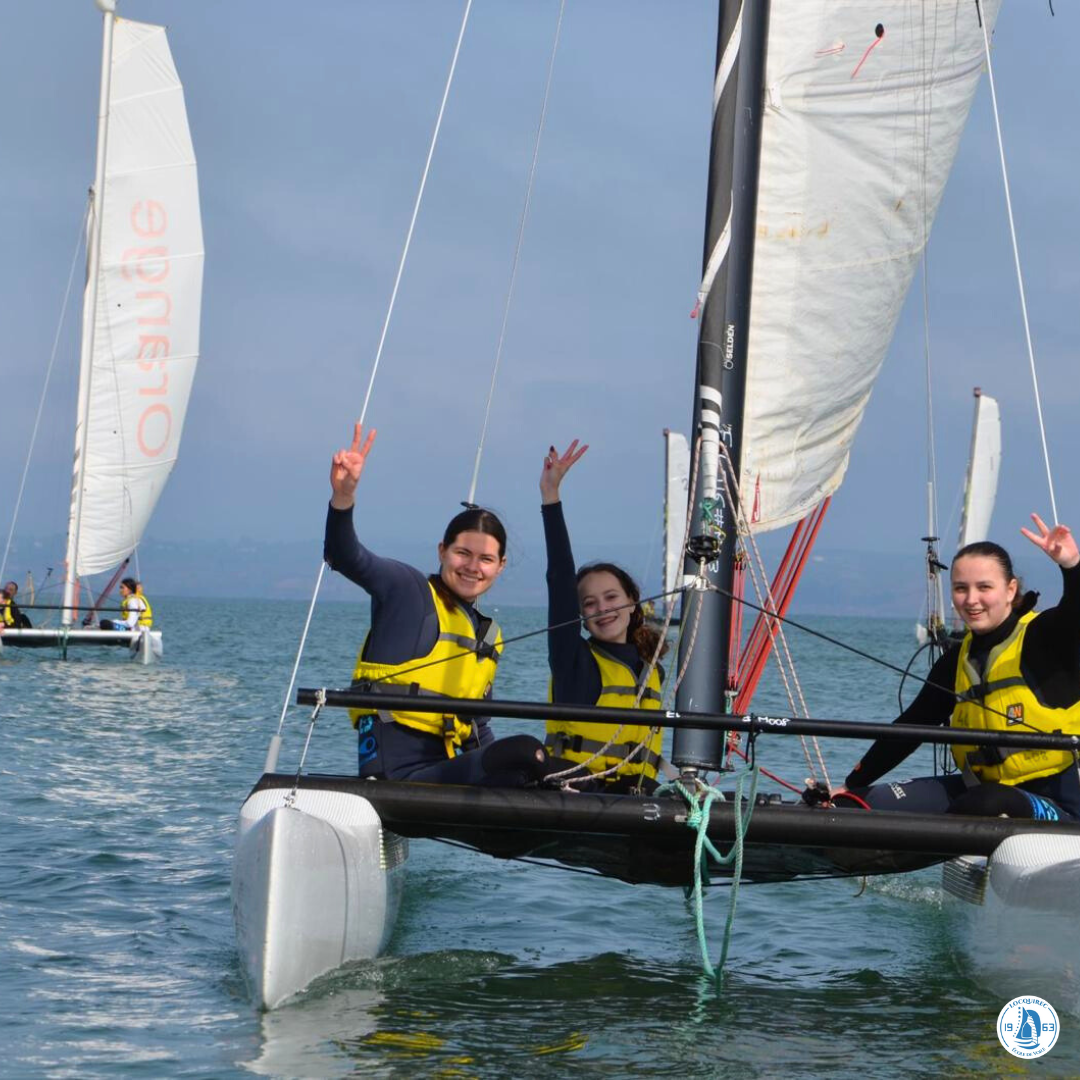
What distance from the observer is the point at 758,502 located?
21.0 ft

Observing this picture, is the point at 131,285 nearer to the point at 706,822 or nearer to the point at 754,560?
the point at 754,560

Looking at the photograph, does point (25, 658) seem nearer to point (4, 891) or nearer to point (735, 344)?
point (4, 891)

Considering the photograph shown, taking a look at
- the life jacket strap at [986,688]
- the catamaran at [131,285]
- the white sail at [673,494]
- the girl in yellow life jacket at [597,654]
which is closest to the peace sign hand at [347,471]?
the girl in yellow life jacket at [597,654]

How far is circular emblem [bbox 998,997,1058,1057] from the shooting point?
438cm

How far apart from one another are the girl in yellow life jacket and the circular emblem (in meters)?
Result: 1.35

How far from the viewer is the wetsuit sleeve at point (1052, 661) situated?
4742 mm

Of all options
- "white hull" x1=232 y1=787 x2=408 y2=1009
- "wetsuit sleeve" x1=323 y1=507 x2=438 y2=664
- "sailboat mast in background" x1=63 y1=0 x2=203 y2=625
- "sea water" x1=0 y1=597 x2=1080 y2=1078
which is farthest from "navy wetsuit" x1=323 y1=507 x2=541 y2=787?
"sailboat mast in background" x1=63 y1=0 x2=203 y2=625

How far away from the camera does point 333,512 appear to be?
181 inches

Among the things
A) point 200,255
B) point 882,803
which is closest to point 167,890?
point 882,803

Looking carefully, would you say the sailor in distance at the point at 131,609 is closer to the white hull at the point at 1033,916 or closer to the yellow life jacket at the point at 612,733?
the yellow life jacket at the point at 612,733

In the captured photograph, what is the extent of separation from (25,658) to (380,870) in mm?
20370

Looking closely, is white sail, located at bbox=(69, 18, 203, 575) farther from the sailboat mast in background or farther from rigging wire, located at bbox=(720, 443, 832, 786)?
rigging wire, located at bbox=(720, 443, 832, 786)

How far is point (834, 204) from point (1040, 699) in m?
2.52

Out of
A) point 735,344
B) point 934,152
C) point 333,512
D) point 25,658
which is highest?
point 934,152
